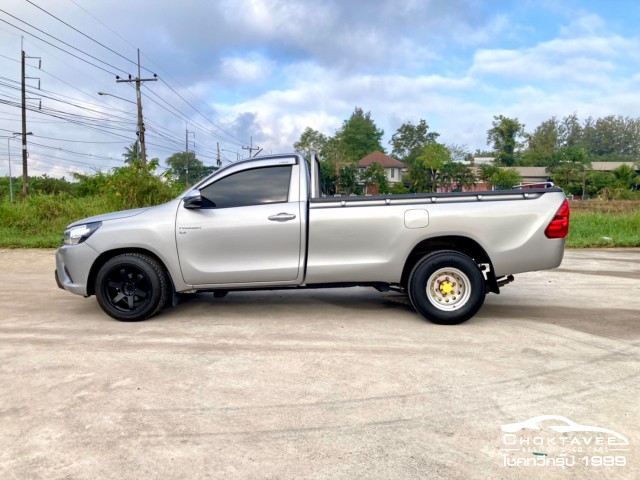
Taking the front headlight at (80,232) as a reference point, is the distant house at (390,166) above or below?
above

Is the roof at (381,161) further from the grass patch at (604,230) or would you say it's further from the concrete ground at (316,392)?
the concrete ground at (316,392)

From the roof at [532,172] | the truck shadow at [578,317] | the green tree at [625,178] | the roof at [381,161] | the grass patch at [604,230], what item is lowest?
the truck shadow at [578,317]

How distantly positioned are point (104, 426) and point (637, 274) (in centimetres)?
899

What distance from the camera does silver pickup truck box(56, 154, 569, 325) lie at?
5098mm

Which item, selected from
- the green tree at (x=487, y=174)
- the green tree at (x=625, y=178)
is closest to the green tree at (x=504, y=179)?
the green tree at (x=487, y=174)

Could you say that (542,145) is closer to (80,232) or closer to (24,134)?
(24,134)

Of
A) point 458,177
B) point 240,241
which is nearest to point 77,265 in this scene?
point 240,241

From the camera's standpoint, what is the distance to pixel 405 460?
265cm

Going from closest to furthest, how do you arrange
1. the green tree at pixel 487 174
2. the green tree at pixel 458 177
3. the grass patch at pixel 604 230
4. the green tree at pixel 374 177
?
the grass patch at pixel 604 230 < the green tree at pixel 458 177 < the green tree at pixel 487 174 < the green tree at pixel 374 177

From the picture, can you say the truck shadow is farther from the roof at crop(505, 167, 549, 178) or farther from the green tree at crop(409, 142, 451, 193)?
the roof at crop(505, 167, 549, 178)

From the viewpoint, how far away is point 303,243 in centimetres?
523

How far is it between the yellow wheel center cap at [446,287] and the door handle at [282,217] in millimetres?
1776

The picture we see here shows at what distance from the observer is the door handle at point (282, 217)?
521 centimetres

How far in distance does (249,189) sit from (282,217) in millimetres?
533
